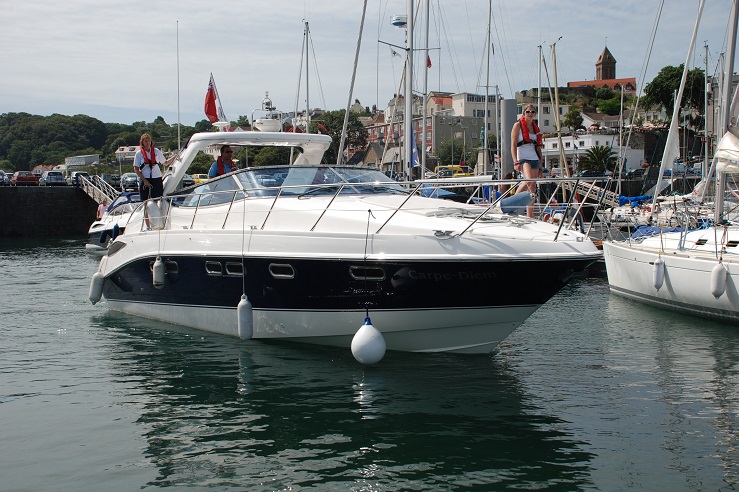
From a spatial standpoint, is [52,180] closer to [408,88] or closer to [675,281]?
[408,88]

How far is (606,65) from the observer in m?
163

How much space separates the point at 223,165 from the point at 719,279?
8774 mm

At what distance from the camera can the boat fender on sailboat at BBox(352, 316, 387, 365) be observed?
335 inches

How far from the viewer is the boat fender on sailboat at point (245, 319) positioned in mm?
Result: 9703

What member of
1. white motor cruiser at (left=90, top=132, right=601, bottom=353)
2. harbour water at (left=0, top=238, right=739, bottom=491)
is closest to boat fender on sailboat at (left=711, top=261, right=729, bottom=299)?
harbour water at (left=0, top=238, right=739, bottom=491)

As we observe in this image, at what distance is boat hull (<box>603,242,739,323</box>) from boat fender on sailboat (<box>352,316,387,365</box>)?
7366mm

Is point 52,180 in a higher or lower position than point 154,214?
higher

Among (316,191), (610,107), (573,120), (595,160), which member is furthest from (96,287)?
(610,107)

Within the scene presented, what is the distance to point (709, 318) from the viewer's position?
44.5 feet

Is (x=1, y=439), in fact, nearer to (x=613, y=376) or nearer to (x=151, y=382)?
(x=151, y=382)

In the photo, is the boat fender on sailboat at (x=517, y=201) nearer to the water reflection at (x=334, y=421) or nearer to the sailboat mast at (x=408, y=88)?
the water reflection at (x=334, y=421)

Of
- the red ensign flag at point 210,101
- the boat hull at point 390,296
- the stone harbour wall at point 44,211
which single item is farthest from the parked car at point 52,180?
the boat hull at point 390,296

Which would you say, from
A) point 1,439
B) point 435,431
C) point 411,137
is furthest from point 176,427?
point 411,137

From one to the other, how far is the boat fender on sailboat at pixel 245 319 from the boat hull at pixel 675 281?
27.2 ft
